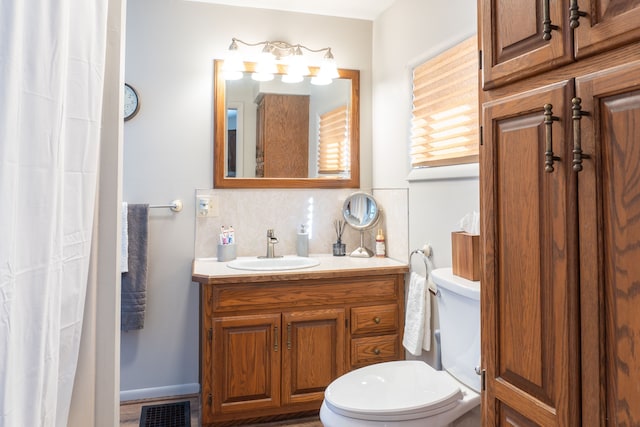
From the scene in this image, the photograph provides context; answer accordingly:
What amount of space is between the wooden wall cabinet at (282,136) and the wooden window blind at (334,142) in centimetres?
10

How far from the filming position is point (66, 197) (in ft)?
3.00

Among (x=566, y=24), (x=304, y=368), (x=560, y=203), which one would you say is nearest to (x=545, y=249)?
(x=560, y=203)

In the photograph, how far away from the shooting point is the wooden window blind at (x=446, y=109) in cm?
174

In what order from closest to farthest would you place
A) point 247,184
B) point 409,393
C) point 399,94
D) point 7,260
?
point 7,260, point 409,393, point 399,94, point 247,184

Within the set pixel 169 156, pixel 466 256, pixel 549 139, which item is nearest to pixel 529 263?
pixel 549 139

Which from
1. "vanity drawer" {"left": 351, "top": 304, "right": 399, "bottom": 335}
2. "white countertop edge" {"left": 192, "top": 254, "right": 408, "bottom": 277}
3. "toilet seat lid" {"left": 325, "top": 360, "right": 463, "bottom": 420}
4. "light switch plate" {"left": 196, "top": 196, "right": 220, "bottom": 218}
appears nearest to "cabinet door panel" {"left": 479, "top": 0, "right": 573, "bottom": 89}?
"toilet seat lid" {"left": 325, "top": 360, "right": 463, "bottom": 420}

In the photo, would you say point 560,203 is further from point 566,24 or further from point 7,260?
point 7,260

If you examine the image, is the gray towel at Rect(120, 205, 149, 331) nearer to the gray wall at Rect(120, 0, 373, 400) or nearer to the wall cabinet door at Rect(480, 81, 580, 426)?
the gray wall at Rect(120, 0, 373, 400)

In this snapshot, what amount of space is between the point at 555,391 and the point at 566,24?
680 mm

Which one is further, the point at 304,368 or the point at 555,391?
the point at 304,368

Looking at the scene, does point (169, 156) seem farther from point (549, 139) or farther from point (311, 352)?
point (549, 139)

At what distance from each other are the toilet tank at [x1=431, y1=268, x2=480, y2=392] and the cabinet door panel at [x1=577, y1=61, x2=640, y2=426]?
636 millimetres

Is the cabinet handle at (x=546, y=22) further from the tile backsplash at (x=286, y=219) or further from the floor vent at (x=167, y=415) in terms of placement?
the floor vent at (x=167, y=415)

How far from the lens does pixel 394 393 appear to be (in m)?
1.45
